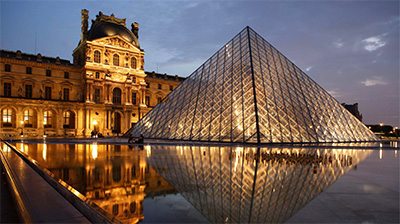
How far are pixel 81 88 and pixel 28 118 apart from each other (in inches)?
325

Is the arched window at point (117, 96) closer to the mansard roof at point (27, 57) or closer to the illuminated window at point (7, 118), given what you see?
the mansard roof at point (27, 57)

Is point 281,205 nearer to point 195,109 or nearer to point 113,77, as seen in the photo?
point 195,109

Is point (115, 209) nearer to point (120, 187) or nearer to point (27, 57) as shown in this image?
point (120, 187)

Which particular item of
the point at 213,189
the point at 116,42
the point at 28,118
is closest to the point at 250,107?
the point at 213,189

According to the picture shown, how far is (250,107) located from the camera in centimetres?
1875

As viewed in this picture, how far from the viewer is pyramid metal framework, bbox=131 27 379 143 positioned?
18562 millimetres

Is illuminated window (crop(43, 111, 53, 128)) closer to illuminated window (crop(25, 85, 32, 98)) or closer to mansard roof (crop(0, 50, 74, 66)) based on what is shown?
illuminated window (crop(25, 85, 32, 98))

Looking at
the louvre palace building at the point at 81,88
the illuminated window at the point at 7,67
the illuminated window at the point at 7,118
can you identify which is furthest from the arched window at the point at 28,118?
the illuminated window at the point at 7,67

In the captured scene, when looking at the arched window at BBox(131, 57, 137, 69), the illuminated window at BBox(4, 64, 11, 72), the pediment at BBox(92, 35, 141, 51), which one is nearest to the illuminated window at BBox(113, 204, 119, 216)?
the pediment at BBox(92, 35, 141, 51)

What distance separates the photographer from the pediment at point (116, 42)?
39.4m

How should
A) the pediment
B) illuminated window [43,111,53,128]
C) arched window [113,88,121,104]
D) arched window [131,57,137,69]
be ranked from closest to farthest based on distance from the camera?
illuminated window [43,111,53,128], the pediment, arched window [113,88,121,104], arched window [131,57,137,69]

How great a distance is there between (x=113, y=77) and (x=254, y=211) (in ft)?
132

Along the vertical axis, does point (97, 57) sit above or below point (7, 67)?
above

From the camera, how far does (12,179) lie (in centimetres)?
456
